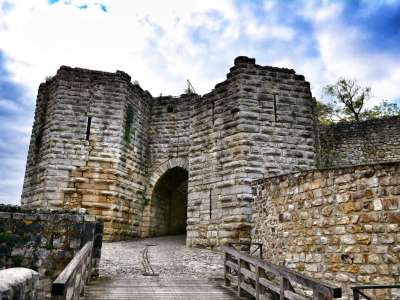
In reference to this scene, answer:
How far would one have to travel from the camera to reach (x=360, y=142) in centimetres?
1403

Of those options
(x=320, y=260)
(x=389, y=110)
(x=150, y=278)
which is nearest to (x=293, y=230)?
(x=320, y=260)

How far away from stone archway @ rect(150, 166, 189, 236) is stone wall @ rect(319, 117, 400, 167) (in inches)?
219

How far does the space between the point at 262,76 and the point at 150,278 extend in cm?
716

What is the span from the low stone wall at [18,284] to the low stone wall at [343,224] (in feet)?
14.1

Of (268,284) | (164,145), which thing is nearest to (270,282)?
(268,284)

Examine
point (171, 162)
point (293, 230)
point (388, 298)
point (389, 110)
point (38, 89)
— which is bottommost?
point (388, 298)

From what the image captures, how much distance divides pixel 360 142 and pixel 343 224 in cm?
932

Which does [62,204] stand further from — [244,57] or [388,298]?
[388,298]

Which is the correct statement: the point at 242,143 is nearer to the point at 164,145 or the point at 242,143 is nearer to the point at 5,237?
the point at 164,145

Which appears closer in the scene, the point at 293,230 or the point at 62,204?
the point at 293,230

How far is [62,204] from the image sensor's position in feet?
38.0

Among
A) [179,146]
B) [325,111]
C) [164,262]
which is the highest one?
[325,111]

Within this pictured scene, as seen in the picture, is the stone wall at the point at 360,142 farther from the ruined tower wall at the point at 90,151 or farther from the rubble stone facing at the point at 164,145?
the ruined tower wall at the point at 90,151

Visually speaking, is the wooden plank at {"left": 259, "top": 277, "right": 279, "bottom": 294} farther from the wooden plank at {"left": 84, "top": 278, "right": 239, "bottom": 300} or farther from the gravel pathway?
the gravel pathway
